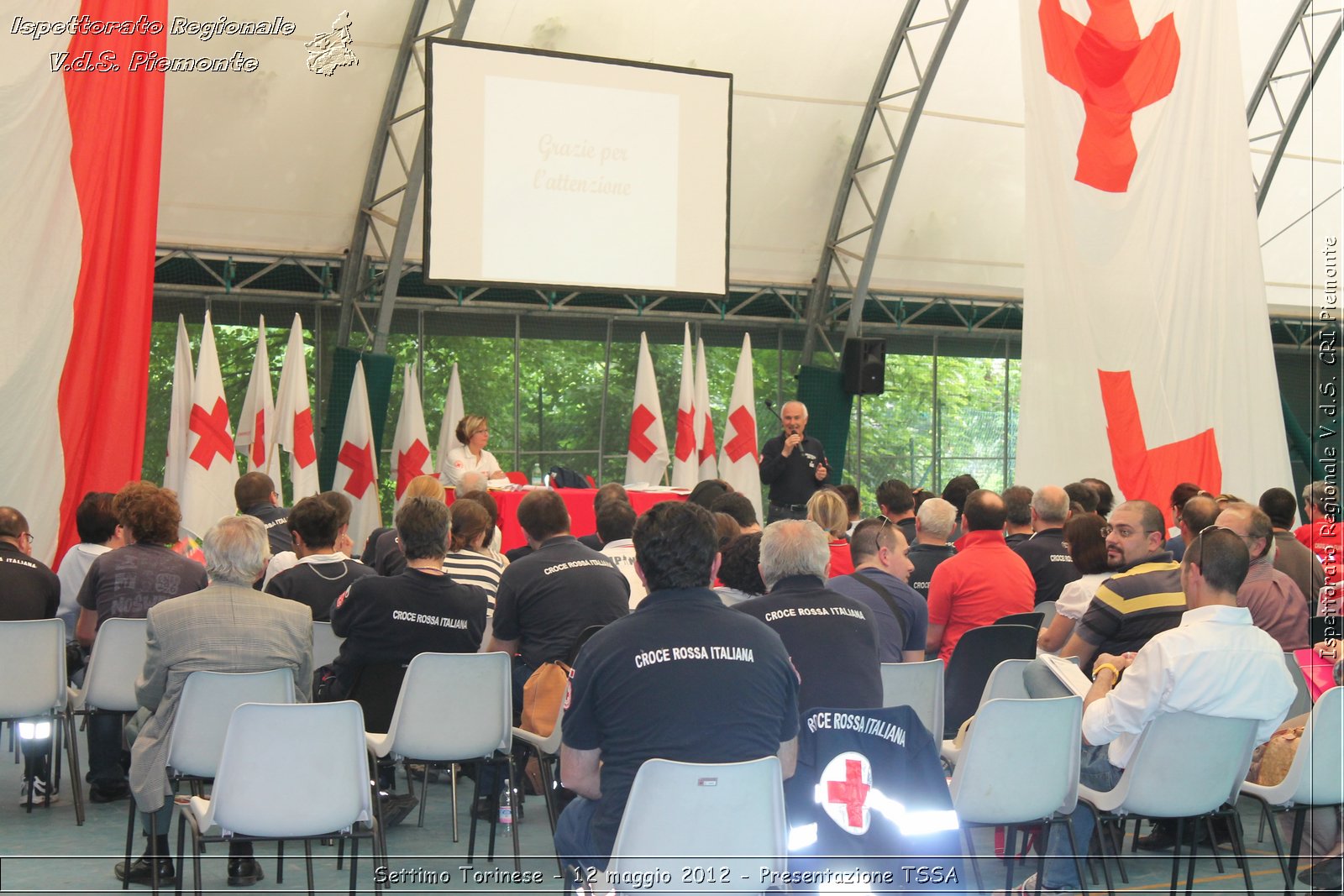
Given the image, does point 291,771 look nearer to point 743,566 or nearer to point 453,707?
point 453,707

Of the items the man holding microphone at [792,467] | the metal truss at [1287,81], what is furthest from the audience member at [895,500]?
the metal truss at [1287,81]

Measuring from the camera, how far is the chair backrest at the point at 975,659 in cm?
411

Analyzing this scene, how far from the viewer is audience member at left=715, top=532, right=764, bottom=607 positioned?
375cm

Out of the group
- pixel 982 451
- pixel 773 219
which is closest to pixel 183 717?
pixel 773 219

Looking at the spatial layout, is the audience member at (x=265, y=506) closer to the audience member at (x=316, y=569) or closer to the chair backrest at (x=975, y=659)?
the audience member at (x=316, y=569)

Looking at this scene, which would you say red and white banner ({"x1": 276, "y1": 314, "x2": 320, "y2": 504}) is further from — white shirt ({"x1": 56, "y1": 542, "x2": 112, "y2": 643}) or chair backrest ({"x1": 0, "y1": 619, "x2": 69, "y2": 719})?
chair backrest ({"x1": 0, "y1": 619, "x2": 69, "y2": 719})

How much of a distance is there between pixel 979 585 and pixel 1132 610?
0.80 metres

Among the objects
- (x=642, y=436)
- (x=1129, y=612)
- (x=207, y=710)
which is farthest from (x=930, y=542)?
(x=642, y=436)

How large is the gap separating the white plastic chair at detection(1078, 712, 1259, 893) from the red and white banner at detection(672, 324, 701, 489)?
8.34 meters

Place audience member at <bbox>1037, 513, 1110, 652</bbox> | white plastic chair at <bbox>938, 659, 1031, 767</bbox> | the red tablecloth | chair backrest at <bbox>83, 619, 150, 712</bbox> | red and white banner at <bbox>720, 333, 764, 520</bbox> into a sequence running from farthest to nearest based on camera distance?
red and white banner at <bbox>720, 333, 764, 520</bbox>
the red tablecloth
audience member at <bbox>1037, 513, 1110, 652</bbox>
chair backrest at <bbox>83, 619, 150, 712</bbox>
white plastic chair at <bbox>938, 659, 1031, 767</bbox>

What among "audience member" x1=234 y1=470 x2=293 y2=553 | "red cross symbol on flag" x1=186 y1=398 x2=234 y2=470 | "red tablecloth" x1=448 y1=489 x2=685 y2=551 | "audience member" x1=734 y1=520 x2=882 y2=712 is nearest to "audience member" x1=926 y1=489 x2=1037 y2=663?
"audience member" x1=734 y1=520 x2=882 y2=712

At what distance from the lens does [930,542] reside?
16.9 feet

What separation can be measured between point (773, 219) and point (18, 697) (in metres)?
10.1

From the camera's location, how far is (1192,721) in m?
3.21
